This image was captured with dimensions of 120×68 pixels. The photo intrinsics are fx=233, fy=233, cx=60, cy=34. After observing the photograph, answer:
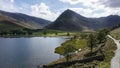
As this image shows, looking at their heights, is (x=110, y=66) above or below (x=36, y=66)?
above

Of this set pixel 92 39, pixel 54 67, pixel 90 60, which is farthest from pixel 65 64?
pixel 92 39

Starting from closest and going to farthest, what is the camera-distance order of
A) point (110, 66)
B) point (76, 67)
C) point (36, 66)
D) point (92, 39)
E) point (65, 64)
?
point (110, 66) → point (76, 67) → point (65, 64) → point (36, 66) → point (92, 39)

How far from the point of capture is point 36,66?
119 m

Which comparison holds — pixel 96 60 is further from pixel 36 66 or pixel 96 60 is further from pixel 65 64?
pixel 36 66

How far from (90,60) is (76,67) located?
28.4ft

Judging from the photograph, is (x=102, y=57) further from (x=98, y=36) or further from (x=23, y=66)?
(x=98, y=36)

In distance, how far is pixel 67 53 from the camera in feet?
391

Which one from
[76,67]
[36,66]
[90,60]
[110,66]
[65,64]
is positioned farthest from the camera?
[36,66]

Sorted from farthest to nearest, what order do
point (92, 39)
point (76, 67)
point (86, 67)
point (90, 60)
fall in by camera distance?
point (92, 39), point (90, 60), point (76, 67), point (86, 67)

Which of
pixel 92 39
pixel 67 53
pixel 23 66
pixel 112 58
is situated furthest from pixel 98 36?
pixel 112 58

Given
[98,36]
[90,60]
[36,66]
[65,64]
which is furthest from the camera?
[98,36]

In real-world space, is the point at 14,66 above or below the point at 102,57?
below

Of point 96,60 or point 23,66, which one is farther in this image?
point 23,66

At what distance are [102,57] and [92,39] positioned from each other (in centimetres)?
5019
